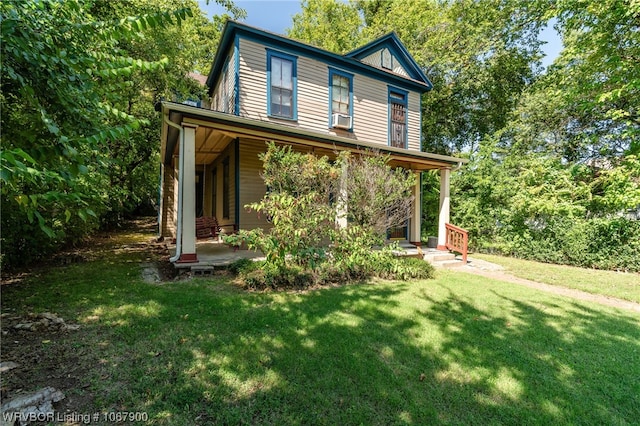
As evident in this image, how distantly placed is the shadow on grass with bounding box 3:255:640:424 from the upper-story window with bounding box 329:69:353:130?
273 inches

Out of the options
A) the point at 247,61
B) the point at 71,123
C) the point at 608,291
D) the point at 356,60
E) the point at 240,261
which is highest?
the point at 356,60

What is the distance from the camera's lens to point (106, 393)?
2.31 metres

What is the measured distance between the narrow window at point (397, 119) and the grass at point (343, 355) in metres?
7.99

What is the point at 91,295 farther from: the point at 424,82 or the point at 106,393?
the point at 424,82

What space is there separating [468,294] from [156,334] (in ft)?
17.0

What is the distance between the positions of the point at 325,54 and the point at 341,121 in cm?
225

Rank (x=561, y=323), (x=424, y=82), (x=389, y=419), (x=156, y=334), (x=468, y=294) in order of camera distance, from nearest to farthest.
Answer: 1. (x=389, y=419)
2. (x=156, y=334)
3. (x=561, y=323)
4. (x=468, y=294)
5. (x=424, y=82)

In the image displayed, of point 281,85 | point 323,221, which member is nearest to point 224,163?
point 281,85

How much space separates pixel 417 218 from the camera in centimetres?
1121

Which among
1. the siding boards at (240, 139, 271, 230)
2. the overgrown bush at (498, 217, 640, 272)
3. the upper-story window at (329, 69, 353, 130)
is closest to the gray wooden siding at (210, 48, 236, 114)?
the siding boards at (240, 139, 271, 230)

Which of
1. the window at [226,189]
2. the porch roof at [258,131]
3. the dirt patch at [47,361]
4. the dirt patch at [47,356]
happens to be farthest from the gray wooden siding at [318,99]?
the dirt patch at [47,361]

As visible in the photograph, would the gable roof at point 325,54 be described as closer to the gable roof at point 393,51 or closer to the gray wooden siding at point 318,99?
the gable roof at point 393,51

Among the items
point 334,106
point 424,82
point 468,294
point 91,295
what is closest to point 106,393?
point 91,295

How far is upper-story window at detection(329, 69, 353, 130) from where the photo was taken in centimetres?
1018
